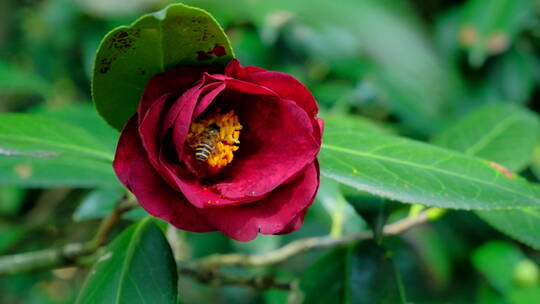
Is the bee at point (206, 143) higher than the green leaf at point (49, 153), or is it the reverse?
the bee at point (206, 143)

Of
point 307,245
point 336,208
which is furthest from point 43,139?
point 336,208

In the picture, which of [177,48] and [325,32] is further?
[325,32]

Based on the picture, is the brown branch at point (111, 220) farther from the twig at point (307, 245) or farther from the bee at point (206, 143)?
→ the twig at point (307, 245)

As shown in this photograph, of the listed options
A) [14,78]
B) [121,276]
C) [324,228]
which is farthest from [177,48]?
[324,228]

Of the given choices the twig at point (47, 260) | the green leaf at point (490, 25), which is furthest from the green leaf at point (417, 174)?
the green leaf at point (490, 25)

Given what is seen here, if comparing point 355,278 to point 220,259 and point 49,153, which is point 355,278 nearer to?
point 220,259

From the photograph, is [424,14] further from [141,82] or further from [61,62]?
[141,82]
